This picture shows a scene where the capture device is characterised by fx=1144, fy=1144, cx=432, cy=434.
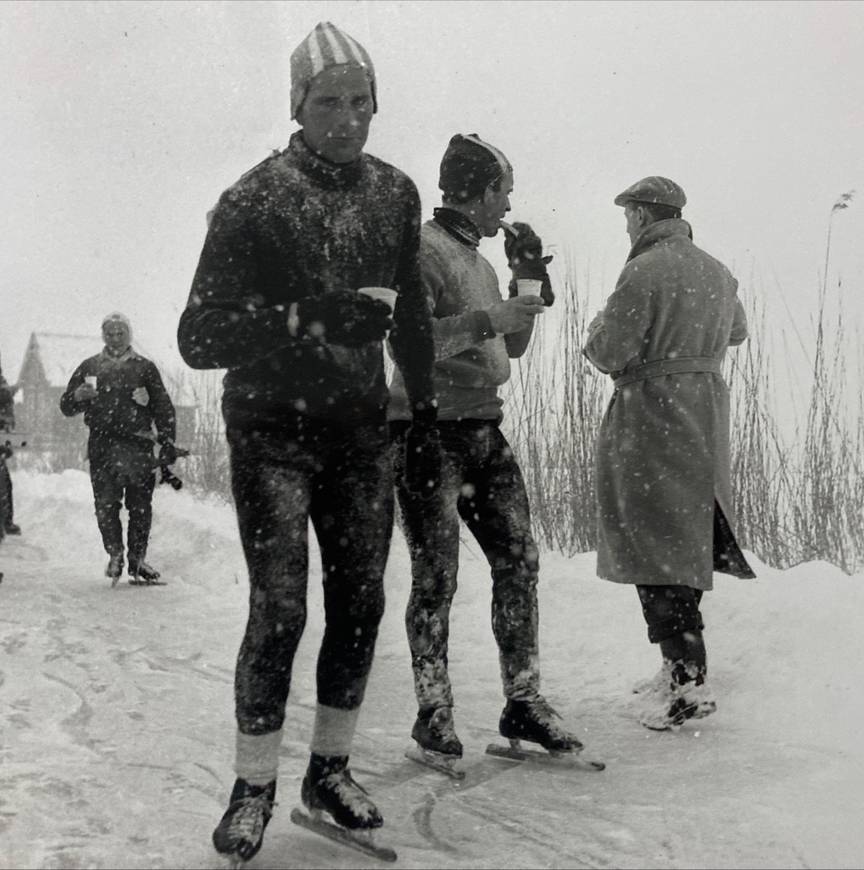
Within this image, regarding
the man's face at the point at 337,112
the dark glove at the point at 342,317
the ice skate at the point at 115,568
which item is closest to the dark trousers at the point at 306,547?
the dark glove at the point at 342,317

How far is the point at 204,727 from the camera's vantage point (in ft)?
14.1

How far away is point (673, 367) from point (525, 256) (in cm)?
82

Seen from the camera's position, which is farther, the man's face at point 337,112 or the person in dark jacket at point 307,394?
the man's face at point 337,112

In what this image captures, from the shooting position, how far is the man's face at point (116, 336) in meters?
8.80

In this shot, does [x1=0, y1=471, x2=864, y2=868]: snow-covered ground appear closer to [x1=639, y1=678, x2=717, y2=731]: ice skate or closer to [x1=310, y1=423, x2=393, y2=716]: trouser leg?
[x1=639, y1=678, x2=717, y2=731]: ice skate

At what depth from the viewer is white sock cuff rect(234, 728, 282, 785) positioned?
2.78 m

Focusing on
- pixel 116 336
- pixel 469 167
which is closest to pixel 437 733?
pixel 469 167

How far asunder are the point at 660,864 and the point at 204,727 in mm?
2059

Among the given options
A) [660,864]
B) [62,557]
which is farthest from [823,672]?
[62,557]

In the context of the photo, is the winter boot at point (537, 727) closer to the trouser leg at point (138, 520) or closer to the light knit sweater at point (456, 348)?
the light knit sweater at point (456, 348)

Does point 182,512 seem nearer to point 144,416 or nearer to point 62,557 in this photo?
point 62,557

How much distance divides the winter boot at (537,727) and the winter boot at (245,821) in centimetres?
117

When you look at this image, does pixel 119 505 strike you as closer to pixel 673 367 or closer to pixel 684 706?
pixel 673 367

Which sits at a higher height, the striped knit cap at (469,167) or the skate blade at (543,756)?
the striped knit cap at (469,167)
